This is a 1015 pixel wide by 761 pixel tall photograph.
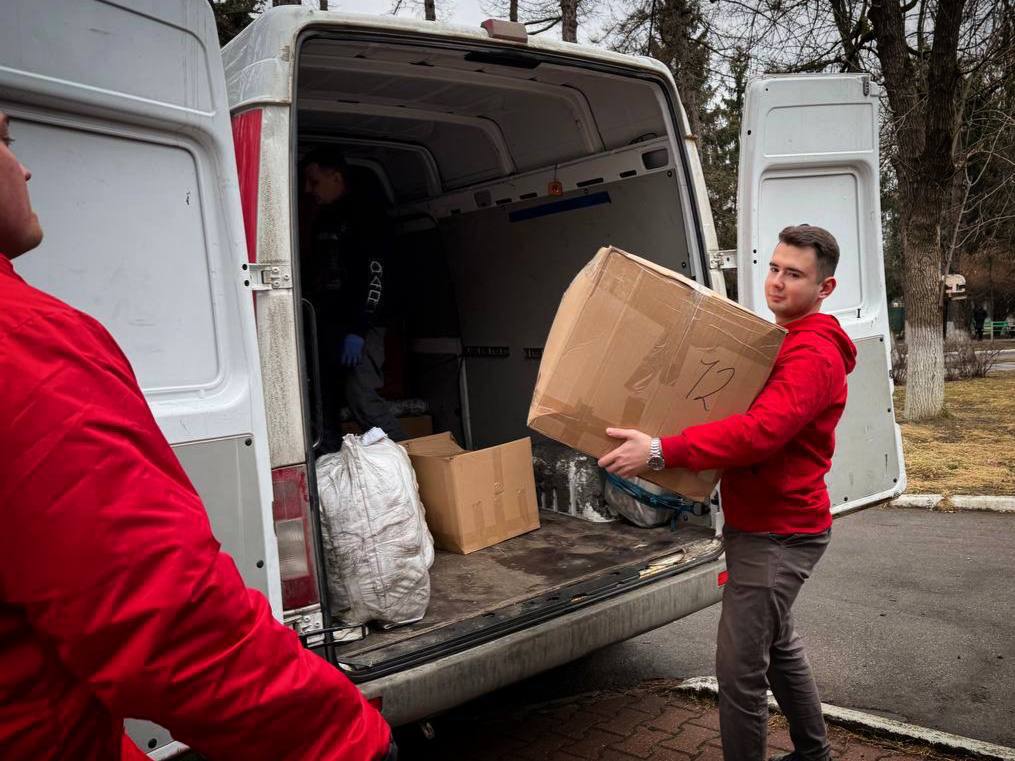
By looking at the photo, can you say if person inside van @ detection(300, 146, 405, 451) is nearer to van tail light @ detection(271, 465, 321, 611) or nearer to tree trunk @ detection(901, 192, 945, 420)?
van tail light @ detection(271, 465, 321, 611)

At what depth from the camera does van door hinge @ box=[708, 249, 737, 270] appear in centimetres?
355

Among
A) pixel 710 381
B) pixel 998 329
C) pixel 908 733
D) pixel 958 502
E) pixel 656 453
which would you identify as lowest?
pixel 998 329

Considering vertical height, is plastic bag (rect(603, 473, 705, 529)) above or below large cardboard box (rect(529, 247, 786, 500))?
below

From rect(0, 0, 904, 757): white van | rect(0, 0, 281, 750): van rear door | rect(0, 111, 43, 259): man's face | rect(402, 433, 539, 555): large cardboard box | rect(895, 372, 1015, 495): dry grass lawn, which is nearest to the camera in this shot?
rect(0, 111, 43, 259): man's face

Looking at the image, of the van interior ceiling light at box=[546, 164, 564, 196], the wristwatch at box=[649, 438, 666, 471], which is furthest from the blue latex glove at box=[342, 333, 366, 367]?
the wristwatch at box=[649, 438, 666, 471]

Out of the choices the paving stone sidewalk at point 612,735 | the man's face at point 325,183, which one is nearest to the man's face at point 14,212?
the paving stone sidewalk at point 612,735

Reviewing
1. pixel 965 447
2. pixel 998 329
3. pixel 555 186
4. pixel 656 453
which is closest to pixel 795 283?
pixel 656 453

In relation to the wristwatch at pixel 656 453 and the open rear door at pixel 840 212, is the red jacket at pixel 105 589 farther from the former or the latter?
the open rear door at pixel 840 212

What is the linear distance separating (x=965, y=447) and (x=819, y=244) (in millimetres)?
Answer: 7062

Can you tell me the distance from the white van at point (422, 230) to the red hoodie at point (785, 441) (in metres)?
0.73

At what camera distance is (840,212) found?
12.3 feet

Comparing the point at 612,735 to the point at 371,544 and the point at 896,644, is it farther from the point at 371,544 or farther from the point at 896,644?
the point at 896,644

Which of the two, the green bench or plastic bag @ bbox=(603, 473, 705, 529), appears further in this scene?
the green bench

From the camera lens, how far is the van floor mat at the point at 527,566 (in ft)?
9.57
